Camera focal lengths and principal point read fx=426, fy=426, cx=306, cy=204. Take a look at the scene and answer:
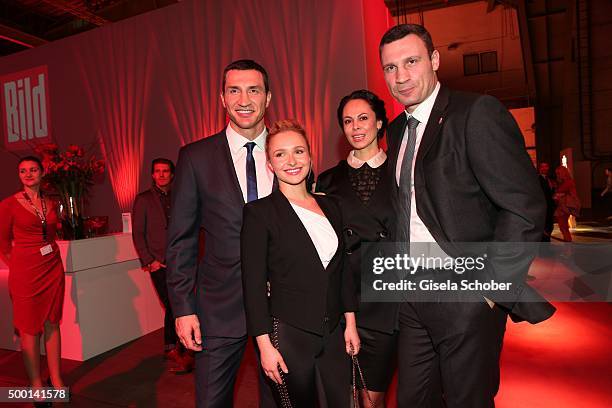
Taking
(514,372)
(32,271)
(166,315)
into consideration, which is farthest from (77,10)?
(514,372)

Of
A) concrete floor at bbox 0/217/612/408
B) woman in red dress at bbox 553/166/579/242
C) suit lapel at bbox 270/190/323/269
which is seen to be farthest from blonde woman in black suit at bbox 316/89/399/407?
woman in red dress at bbox 553/166/579/242

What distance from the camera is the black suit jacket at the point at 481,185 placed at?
1401 millimetres

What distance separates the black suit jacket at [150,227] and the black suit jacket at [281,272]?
102 inches

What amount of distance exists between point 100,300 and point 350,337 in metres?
3.26

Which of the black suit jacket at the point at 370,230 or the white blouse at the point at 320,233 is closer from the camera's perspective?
the white blouse at the point at 320,233

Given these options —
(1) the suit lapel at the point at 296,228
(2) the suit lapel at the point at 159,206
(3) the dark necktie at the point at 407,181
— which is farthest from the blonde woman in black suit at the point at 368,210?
(2) the suit lapel at the point at 159,206

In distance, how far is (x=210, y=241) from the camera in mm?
1812

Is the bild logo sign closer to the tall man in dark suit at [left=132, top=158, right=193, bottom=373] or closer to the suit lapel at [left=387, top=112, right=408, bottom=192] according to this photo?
the tall man in dark suit at [left=132, top=158, right=193, bottom=373]

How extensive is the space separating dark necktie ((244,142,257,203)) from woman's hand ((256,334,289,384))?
58 centimetres

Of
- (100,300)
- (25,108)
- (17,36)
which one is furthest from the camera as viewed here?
(17,36)

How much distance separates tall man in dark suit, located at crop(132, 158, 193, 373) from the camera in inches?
153

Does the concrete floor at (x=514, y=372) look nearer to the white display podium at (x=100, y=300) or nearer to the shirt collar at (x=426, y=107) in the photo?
the white display podium at (x=100, y=300)

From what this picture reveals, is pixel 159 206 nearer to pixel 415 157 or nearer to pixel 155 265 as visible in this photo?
pixel 155 265

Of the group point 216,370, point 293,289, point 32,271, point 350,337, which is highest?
point 293,289
